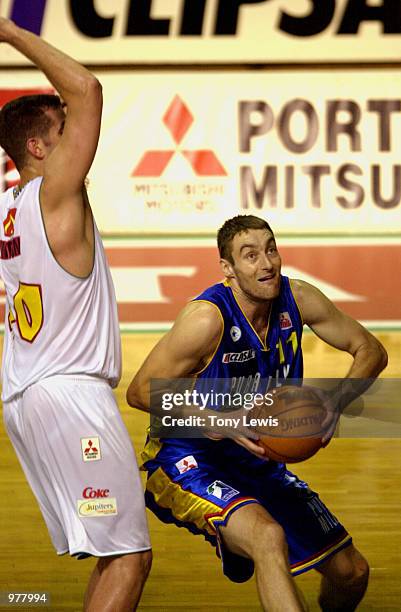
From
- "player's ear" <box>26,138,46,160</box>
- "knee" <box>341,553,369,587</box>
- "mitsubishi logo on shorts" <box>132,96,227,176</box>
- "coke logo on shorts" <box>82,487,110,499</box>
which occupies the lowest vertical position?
"knee" <box>341,553,369,587</box>

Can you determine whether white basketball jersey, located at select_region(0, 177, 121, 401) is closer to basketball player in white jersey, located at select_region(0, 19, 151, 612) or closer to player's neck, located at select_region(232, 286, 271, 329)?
basketball player in white jersey, located at select_region(0, 19, 151, 612)

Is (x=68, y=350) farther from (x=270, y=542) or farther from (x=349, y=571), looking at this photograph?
(x=349, y=571)

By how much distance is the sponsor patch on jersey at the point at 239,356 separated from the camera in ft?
11.4

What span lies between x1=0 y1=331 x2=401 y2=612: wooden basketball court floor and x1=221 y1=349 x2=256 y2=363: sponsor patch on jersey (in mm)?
866

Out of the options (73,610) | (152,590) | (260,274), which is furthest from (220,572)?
(260,274)

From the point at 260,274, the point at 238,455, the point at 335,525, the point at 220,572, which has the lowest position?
the point at 220,572

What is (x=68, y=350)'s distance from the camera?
112 inches

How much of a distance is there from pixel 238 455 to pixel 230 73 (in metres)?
4.18

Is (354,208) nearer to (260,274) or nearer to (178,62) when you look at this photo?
(178,62)

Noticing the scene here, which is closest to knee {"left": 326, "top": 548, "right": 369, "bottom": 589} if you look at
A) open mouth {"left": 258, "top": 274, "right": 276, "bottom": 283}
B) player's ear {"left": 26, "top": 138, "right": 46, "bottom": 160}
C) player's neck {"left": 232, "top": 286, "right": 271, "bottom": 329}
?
player's neck {"left": 232, "top": 286, "right": 271, "bottom": 329}

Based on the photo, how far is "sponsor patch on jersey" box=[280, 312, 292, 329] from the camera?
358 centimetres

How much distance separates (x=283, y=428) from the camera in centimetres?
332

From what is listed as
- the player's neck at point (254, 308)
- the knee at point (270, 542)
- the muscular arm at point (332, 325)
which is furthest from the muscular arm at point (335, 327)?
the knee at point (270, 542)

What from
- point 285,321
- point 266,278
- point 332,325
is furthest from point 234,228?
point 332,325
